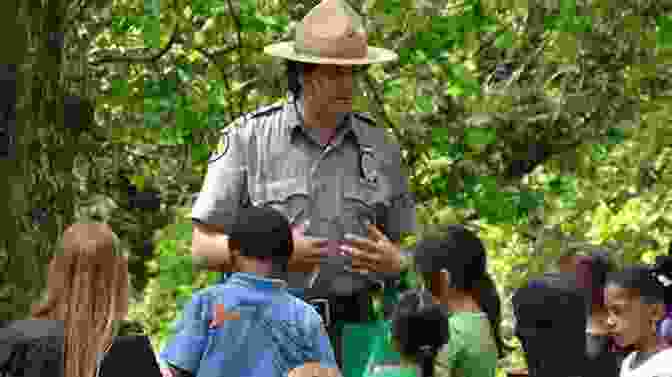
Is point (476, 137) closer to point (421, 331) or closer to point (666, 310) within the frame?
point (666, 310)

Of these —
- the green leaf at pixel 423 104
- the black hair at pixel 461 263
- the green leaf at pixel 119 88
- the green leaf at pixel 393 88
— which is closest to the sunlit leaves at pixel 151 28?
the green leaf at pixel 119 88

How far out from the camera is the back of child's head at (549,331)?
20.8 ft

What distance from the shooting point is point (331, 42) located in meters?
6.80

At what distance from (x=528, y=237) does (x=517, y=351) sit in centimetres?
210

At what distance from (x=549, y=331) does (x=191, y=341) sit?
1.22 m

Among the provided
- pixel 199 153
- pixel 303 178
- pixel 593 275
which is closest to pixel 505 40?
pixel 199 153

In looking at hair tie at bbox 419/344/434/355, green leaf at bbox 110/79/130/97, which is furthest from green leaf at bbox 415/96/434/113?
hair tie at bbox 419/344/434/355

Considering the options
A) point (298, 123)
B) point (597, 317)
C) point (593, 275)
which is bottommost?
point (597, 317)

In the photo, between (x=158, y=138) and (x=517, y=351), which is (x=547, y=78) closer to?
(x=517, y=351)

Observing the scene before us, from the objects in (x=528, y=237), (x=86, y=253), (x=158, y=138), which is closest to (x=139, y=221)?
(x=528, y=237)

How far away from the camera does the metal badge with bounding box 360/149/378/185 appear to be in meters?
6.80

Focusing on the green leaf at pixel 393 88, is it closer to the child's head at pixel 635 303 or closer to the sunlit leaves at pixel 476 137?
the sunlit leaves at pixel 476 137

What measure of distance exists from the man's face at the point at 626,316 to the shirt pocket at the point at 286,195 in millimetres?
1263

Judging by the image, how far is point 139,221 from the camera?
14664 mm
